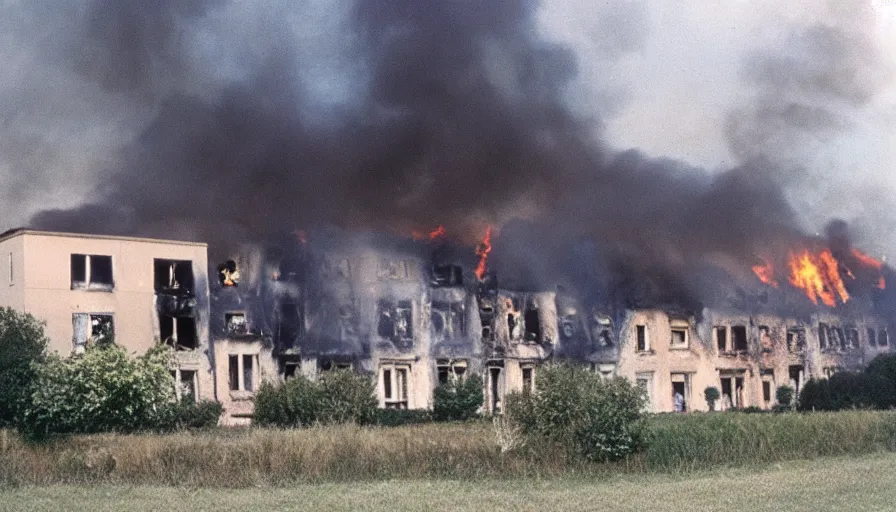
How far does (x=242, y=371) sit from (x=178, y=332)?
3.67m

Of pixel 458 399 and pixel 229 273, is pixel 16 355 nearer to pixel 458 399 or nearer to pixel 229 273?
pixel 229 273

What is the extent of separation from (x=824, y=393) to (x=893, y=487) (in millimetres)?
36845

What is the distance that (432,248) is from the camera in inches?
2450

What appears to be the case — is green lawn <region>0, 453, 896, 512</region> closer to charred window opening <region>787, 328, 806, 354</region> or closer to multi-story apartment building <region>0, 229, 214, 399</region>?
multi-story apartment building <region>0, 229, 214, 399</region>

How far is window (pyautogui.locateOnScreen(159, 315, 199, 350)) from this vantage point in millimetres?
53688

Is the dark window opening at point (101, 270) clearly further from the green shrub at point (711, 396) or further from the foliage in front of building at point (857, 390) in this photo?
the green shrub at point (711, 396)

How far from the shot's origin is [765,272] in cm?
7431

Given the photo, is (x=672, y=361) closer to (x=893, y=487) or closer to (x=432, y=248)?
(x=432, y=248)

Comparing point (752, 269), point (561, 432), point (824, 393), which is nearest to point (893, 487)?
point (561, 432)

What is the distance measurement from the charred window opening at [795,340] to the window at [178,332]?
4085cm

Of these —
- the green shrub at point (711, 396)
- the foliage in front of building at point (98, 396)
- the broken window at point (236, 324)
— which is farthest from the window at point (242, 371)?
the green shrub at point (711, 396)

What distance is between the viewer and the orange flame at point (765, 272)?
74062 millimetres

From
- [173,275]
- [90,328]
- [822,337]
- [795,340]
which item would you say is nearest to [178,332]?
[173,275]

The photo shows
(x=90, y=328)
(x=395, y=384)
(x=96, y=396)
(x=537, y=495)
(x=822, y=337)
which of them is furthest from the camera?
(x=822, y=337)
